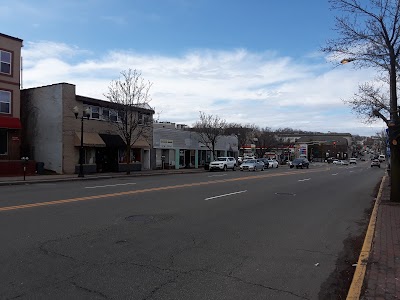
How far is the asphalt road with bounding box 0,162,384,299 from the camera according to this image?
525cm

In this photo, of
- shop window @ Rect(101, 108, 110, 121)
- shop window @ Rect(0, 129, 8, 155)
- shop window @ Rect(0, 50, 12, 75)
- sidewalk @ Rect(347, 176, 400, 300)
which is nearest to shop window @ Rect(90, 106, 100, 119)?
shop window @ Rect(101, 108, 110, 121)

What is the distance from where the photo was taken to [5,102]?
29328mm

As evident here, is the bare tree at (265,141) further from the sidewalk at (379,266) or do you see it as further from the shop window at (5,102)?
the sidewalk at (379,266)

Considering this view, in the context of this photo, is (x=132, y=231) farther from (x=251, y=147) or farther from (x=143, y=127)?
(x=251, y=147)

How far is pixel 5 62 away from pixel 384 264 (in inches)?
1200

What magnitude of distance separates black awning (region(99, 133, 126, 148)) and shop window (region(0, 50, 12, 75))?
8999mm

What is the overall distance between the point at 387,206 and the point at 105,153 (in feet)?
89.1

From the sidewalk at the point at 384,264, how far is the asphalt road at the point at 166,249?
0.65 m

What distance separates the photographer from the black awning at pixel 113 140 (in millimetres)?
34188

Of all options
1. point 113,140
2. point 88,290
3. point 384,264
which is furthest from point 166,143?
point 88,290

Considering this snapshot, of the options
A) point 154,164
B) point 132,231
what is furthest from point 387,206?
point 154,164

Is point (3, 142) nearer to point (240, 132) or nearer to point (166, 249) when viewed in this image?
point (166, 249)

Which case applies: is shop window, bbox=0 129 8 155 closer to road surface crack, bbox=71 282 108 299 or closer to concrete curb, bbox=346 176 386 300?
road surface crack, bbox=71 282 108 299

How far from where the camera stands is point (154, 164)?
41.9 meters
